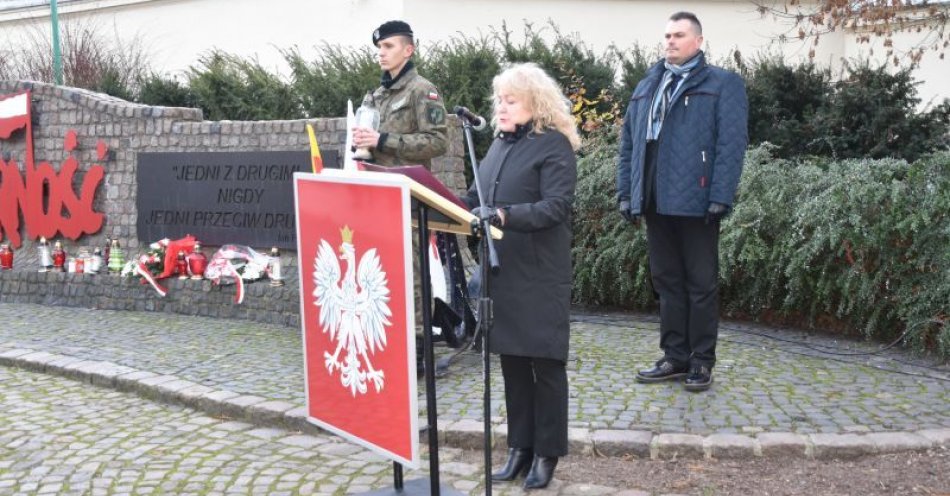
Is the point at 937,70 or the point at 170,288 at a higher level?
the point at 937,70

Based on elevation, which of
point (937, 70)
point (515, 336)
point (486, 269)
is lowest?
point (515, 336)

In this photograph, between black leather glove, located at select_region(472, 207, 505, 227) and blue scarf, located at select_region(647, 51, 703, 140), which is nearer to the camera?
black leather glove, located at select_region(472, 207, 505, 227)

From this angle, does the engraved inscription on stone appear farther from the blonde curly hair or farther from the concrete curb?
the blonde curly hair

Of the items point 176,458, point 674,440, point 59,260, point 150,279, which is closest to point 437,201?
point 674,440

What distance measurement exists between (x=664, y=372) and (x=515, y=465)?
1722 mm

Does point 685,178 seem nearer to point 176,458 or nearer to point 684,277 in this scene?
point 684,277

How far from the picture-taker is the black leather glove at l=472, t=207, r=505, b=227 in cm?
408

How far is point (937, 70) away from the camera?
1725 cm

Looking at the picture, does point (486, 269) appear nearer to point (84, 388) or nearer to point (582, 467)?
point (582, 467)

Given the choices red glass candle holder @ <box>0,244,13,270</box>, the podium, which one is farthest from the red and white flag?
the podium

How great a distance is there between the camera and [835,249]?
7410 mm

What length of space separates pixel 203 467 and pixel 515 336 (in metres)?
1.90

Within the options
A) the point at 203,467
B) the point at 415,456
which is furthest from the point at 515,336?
the point at 203,467

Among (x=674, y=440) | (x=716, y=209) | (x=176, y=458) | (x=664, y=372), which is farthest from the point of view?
(x=664, y=372)
